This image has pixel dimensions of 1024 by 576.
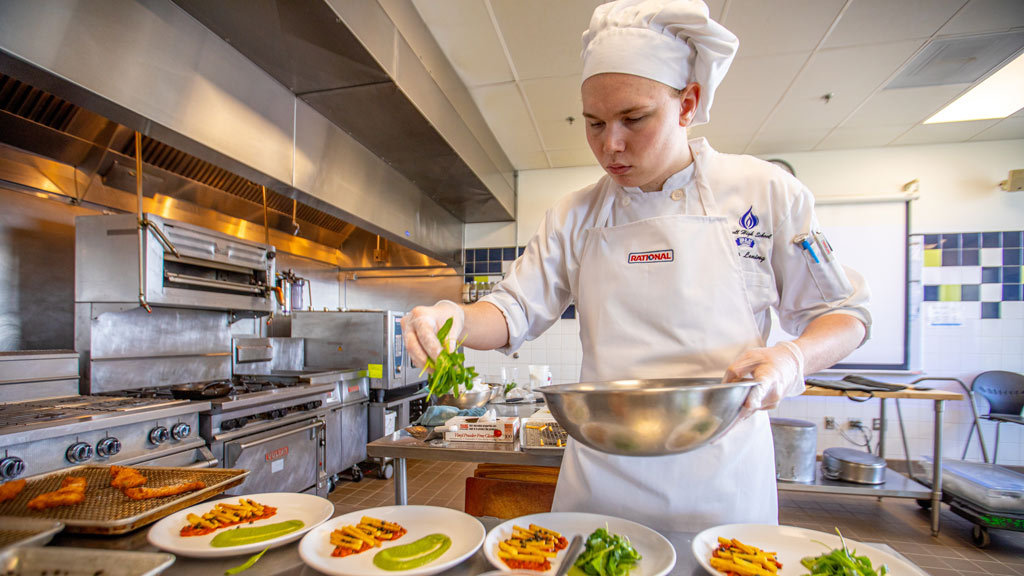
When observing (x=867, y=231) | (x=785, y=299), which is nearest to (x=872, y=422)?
(x=867, y=231)

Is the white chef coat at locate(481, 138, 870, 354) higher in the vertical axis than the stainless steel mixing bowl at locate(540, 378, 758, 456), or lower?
higher

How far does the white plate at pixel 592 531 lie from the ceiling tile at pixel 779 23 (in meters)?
3.00

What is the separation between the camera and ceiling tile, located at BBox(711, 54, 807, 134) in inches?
132

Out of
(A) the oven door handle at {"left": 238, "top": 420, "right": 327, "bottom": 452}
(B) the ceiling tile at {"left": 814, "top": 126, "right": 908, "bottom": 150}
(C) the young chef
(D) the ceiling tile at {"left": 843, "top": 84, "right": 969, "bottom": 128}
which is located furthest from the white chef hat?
(B) the ceiling tile at {"left": 814, "top": 126, "right": 908, "bottom": 150}

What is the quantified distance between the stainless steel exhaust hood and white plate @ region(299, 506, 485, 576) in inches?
66.9

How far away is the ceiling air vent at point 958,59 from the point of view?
3.07 meters

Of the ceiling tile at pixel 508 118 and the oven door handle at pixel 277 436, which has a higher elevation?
the ceiling tile at pixel 508 118

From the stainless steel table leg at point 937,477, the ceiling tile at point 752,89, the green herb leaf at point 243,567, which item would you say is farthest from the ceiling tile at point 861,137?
the green herb leaf at point 243,567

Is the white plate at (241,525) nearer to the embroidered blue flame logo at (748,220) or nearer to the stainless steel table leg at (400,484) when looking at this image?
the stainless steel table leg at (400,484)

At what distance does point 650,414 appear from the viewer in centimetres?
71

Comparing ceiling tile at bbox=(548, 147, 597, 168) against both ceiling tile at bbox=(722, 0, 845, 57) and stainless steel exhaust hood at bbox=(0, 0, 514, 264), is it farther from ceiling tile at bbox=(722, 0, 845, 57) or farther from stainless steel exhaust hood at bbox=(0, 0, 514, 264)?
ceiling tile at bbox=(722, 0, 845, 57)

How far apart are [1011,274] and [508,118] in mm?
5083

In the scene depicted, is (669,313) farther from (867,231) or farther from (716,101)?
(867,231)

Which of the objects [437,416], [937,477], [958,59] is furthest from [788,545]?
[958,59]
